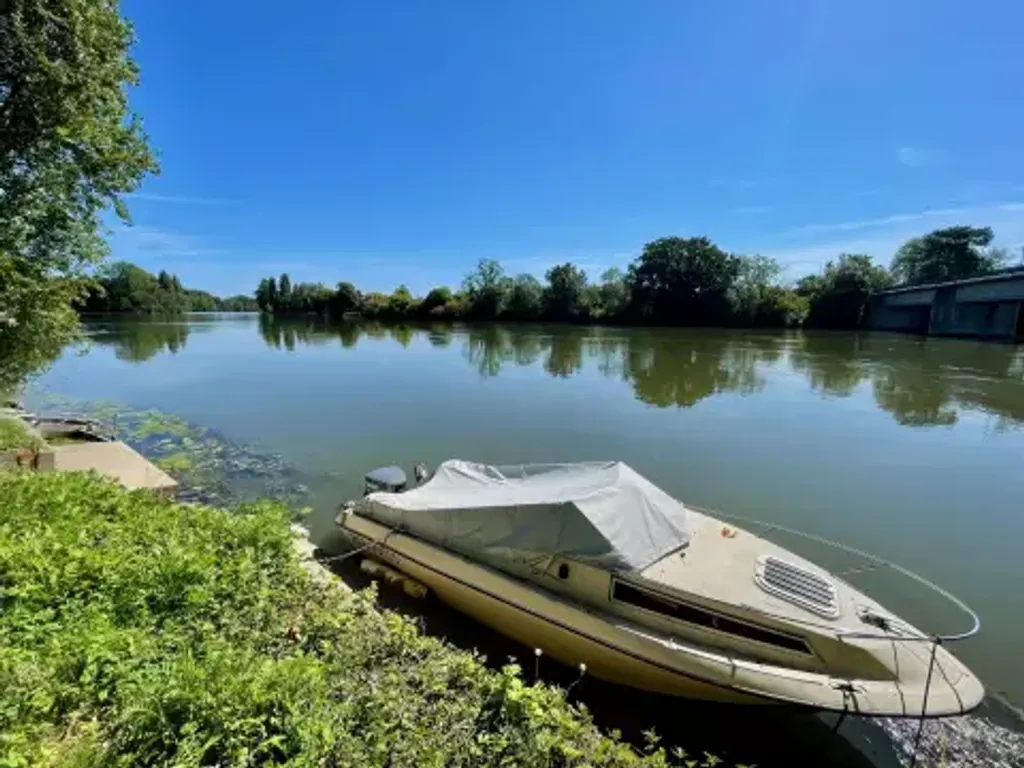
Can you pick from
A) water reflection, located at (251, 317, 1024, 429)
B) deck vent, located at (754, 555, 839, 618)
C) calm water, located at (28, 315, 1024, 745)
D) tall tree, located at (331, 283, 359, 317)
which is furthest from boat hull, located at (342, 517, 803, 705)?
tall tree, located at (331, 283, 359, 317)

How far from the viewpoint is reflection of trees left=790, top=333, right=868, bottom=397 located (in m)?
26.5

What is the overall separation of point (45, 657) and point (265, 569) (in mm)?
1837

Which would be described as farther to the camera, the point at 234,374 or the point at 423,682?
the point at 234,374

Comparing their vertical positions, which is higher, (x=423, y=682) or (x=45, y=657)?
(x=45, y=657)

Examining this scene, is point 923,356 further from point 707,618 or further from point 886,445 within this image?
point 707,618

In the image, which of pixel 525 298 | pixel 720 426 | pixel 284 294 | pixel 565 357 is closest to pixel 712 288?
pixel 525 298

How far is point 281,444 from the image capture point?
52.7 feet

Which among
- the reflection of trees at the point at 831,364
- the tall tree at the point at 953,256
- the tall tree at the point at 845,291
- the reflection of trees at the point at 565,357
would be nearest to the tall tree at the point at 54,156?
the reflection of trees at the point at 565,357

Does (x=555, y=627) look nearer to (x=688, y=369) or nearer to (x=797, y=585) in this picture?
(x=797, y=585)

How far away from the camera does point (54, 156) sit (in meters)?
10.7

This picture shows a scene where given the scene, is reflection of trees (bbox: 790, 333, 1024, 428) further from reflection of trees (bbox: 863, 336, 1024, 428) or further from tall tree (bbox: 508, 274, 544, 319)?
tall tree (bbox: 508, 274, 544, 319)

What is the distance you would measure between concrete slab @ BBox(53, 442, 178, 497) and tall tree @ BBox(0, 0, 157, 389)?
2.01 metres

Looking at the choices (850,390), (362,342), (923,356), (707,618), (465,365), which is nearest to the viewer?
(707,618)

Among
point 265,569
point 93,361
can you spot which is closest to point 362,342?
point 93,361
